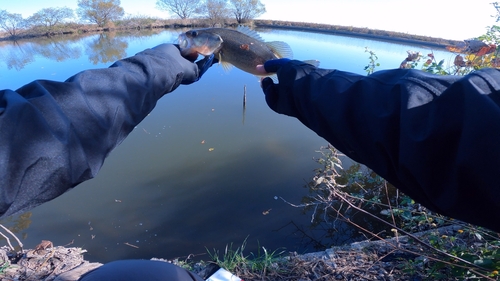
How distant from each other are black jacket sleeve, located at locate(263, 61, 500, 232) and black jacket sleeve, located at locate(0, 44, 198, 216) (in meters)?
1.24

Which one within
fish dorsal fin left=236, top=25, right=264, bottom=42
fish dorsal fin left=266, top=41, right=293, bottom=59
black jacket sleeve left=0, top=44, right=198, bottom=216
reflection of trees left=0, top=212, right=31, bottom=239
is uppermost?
fish dorsal fin left=236, top=25, right=264, bottom=42

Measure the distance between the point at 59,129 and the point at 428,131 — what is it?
1.58 meters

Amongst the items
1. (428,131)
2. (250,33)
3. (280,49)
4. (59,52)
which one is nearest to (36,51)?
(59,52)

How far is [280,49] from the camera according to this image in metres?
3.04

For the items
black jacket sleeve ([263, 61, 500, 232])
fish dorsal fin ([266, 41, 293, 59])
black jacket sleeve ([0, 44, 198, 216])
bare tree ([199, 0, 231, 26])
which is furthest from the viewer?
bare tree ([199, 0, 231, 26])

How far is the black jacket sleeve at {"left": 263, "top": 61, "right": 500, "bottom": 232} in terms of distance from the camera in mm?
794

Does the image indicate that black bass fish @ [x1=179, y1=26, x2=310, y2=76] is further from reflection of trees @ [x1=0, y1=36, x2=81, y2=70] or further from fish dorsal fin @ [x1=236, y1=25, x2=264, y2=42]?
reflection of trees @ [x1=0, y1=36, x2=81, y2=70]

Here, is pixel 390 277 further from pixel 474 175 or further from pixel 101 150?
pixel 101 150

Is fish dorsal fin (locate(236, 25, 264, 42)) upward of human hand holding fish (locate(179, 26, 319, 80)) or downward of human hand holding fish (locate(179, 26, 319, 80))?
upward

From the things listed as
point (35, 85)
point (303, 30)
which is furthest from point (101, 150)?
point (303, 30)

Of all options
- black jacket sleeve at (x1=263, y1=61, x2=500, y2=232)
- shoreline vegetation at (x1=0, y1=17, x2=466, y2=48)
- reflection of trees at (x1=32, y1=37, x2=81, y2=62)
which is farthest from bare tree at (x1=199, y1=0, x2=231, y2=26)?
black jacket sleeve at (x1=263, y1=61, x2=500, y2=232)

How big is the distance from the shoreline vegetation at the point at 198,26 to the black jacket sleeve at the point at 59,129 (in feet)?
54.8

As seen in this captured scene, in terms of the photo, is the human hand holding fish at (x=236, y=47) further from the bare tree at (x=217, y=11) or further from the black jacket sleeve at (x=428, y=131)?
the bare tree at (x=217, y=11)

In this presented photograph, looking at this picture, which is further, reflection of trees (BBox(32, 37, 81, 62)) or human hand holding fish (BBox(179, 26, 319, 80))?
reflection of trees (BBox(32, 37, 81, 62))
